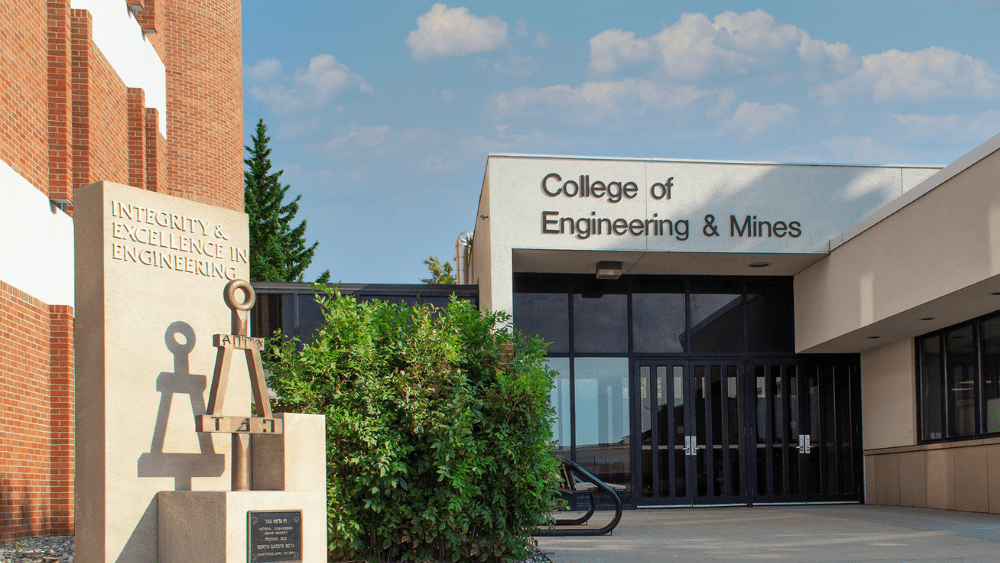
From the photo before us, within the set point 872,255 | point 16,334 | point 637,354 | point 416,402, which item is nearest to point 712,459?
point 637,354

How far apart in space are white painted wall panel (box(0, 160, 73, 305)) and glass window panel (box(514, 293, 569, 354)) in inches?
300

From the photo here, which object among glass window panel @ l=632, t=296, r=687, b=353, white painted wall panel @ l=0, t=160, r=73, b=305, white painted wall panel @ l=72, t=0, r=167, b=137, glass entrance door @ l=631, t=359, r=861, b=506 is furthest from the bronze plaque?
glass window panel @ l=632, t=296, r=687, b=353

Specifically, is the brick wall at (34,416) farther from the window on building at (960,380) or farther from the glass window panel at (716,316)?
the window on building at (960,380)

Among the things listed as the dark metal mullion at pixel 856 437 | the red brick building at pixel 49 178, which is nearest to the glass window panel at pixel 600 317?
the dark metal mullion at pixel 856 437

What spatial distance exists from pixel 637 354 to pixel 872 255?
462 centimetres

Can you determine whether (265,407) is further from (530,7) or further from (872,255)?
(530,7)

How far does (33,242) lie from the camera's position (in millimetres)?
10664

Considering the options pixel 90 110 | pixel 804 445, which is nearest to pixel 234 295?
pixel 90 110

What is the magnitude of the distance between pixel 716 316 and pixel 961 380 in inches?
168

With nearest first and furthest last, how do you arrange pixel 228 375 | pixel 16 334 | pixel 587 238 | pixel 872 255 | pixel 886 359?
pixel 228 375
pixel 16 334
pixel 872 255
pixel 587 238
pixel 886 359

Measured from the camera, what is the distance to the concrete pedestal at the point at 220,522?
527 cm

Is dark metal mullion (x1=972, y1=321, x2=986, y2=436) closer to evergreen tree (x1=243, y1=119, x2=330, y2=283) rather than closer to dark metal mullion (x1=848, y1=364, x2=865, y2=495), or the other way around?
dark metal mullion (x1=848, y1=364, x2=865, y2=495)

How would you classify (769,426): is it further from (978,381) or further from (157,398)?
(157,398)

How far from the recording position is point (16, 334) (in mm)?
10141
